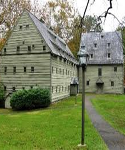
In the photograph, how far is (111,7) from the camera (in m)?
9.12

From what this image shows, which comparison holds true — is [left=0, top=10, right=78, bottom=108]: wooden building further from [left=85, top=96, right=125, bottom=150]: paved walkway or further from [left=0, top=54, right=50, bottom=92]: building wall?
[left=85, top=96, right=125, bottom=150]: paved walkway

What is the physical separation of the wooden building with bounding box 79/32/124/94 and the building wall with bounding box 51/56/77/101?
6480 mm

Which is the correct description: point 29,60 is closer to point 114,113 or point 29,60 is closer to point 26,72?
point 26,72

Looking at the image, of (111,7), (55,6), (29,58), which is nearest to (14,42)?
(29,58)

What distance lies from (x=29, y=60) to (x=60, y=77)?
6419 millimetres

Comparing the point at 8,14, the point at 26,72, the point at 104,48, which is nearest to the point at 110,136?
the point at 26,72

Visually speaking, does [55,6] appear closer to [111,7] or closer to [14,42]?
[14,42]

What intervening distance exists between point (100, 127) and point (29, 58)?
21.9 m

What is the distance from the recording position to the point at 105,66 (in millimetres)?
55219

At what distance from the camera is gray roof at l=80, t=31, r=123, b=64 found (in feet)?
180

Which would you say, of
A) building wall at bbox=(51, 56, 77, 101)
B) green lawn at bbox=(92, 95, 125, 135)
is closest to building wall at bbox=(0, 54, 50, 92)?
building wall at bbox=(51, 56, 77, 101)

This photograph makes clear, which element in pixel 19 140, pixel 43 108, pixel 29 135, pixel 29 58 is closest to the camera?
pixel 19 140

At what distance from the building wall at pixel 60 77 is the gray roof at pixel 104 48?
7.71 meters

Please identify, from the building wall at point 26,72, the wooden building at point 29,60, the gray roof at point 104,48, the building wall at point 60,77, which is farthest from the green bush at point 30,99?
the gray roof at point 104,48
